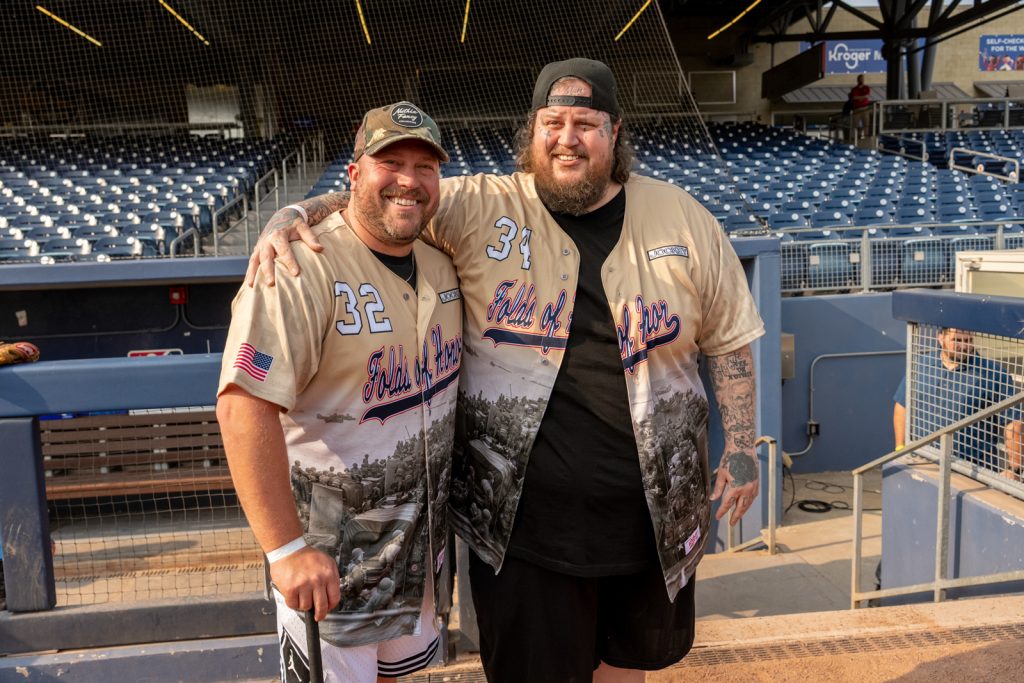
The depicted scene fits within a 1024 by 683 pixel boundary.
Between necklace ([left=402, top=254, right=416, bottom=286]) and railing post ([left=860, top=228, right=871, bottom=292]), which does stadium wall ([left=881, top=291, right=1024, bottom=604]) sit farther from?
railing post ([left=860, top=228, right=871, bottom=292])

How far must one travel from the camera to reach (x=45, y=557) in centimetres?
231

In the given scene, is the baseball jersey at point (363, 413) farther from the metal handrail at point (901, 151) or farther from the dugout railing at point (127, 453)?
the metal handrail at point (901, 151)

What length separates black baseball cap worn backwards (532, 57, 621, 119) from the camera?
1806mm

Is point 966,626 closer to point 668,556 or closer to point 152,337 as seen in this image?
point 668,556

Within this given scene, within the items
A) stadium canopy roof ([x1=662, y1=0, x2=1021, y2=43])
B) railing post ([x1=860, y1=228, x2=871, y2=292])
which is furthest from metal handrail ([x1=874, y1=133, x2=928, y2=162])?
railing post ([x1=860, y1=228, x2=871, y2=292])

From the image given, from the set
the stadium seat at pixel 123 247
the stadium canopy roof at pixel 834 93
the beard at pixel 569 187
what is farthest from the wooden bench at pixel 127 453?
the stadium canopy roof at pixel 834 93

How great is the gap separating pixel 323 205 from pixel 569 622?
114 centimetres

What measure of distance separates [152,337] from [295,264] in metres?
5.10

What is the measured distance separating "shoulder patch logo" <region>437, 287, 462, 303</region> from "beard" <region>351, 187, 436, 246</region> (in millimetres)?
151

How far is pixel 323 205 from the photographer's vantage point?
6.18 ft

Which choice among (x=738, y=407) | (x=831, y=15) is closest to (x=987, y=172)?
(x=831, y=15)

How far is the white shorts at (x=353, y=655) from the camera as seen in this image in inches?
65.8

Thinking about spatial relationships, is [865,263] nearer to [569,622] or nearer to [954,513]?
[954,513]

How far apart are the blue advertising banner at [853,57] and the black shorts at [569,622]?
28.5 m
